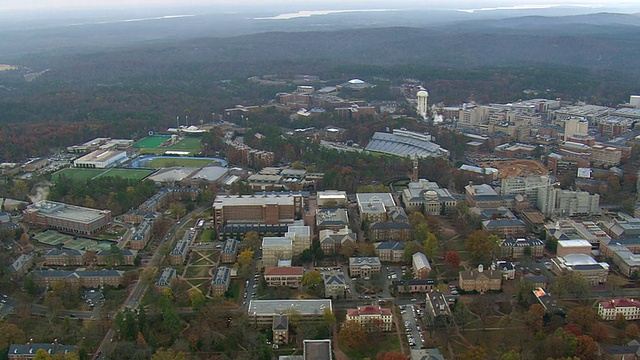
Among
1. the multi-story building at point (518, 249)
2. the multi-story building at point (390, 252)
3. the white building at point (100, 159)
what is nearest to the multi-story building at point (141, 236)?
the multi-story building at point (390, 252)

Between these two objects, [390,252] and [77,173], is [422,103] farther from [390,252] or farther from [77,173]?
[390,252]

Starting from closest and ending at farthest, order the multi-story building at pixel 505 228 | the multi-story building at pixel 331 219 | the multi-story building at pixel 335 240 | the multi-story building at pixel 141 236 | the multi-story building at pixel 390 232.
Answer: the multi-story building at pixel 335 240 → the multi-story building at pixel 141 236 → the multi-story building at pixel 390 232 → the multi-story building at pixel 505 228 → the multi-story building at pixel 331 219

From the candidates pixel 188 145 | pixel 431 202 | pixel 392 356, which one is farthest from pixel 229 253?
pixel 188 145

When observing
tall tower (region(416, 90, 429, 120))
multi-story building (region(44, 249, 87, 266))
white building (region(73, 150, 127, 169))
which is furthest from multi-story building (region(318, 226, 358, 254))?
tall tower (region(416, 90, 429, 120))

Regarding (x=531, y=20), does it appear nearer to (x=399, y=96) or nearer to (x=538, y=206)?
(x=399, y=96)

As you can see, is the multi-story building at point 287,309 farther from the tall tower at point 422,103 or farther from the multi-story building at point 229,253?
the tall tower at point 422,103

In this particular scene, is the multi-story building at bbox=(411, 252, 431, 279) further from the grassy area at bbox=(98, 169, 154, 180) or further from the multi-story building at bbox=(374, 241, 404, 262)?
the grassy area at bbox=(98, 169, 154, 180)
